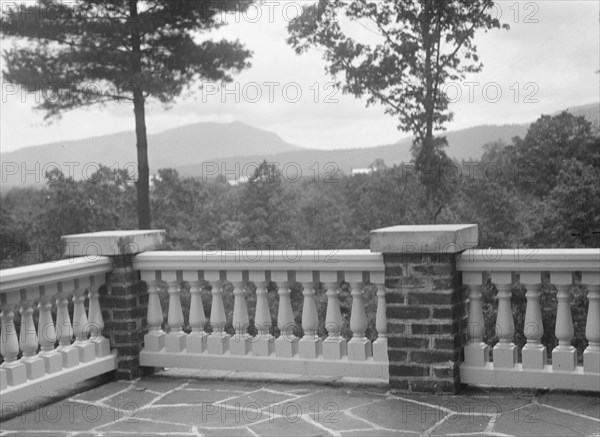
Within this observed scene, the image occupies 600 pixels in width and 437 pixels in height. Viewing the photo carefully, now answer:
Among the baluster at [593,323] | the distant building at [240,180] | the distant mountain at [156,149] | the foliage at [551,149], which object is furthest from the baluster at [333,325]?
the distant building at [240,180]

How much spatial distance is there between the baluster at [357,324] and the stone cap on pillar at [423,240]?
29 centimetres

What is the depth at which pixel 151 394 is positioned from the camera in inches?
191

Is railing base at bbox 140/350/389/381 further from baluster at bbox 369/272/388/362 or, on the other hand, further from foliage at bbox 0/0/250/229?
foliage at bbox 0/0/250/229

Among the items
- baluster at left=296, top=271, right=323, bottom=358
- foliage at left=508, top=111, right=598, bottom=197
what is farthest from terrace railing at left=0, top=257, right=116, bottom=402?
foliage at left=508, top=111, right=598, bottom=197

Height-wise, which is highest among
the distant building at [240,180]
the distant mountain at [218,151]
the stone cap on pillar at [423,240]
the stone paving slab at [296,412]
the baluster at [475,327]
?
the distant mountain at [218,151]

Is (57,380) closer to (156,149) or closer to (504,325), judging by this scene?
(504,325)

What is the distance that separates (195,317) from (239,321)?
0.35 m

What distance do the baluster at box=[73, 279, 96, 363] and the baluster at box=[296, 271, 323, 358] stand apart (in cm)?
142

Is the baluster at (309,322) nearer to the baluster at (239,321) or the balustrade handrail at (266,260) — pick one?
the balustrade handrail at (266,260)

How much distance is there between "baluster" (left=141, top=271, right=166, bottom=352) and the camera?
17.5ft

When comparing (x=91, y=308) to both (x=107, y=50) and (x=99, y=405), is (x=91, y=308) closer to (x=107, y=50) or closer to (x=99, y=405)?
(x=99, y=405)

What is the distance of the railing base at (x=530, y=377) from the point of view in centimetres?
438

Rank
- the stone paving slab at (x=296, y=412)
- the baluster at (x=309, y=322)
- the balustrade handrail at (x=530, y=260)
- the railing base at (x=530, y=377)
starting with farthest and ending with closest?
1. the baluster at (x=309, y=322)
2. the railing base at (x=530, y=377)
3. the balustrade handrail at (x=530, y=260)
4. the stone paving slab at (x=296, y=412)

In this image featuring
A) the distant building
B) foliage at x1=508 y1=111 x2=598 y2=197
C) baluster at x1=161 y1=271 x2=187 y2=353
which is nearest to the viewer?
baluster at x1=161 y1=271 x2=187 y2=353
